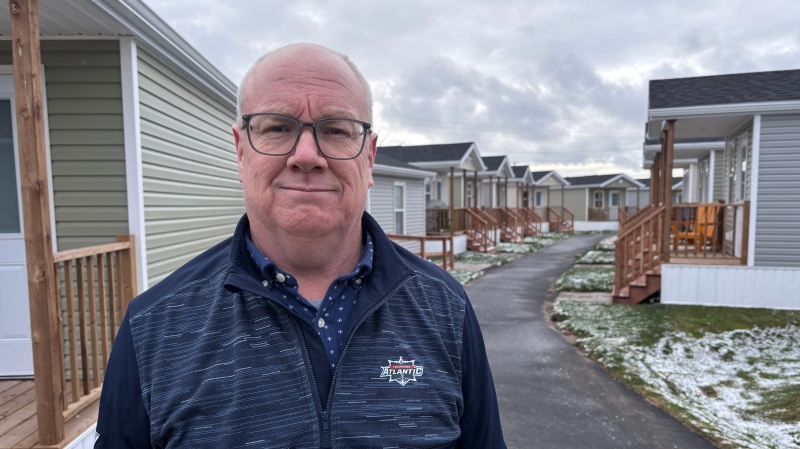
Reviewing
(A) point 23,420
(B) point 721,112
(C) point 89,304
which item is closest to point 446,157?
(B) point 721,112

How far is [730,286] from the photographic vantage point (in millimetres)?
8438

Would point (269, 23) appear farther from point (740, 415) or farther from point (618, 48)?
point (618, 48)

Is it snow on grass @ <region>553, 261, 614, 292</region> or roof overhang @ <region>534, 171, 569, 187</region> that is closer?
snow on grass @ <region>553, 261, 614, 292</region>

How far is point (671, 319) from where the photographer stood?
755 centimetres

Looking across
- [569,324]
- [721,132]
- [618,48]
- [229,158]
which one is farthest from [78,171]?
[618,48]

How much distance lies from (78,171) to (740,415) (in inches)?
245

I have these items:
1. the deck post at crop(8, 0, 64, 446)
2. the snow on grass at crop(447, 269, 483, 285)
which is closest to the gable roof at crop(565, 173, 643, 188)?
the snow on grass at crop(447, 269, 483, 285)

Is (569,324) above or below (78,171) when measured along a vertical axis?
below

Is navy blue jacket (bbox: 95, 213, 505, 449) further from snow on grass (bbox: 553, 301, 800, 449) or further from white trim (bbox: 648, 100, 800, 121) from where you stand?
white trim (bbox: 648, 100, 800, 121)

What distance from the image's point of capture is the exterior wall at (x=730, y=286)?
8219mm

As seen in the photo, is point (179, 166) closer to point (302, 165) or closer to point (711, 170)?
point (302, 165)

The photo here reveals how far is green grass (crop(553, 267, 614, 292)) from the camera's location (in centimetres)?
1056

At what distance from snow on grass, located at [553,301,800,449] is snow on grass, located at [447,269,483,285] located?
386 centimetres

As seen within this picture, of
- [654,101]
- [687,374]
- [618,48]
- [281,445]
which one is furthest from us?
[618,48]
